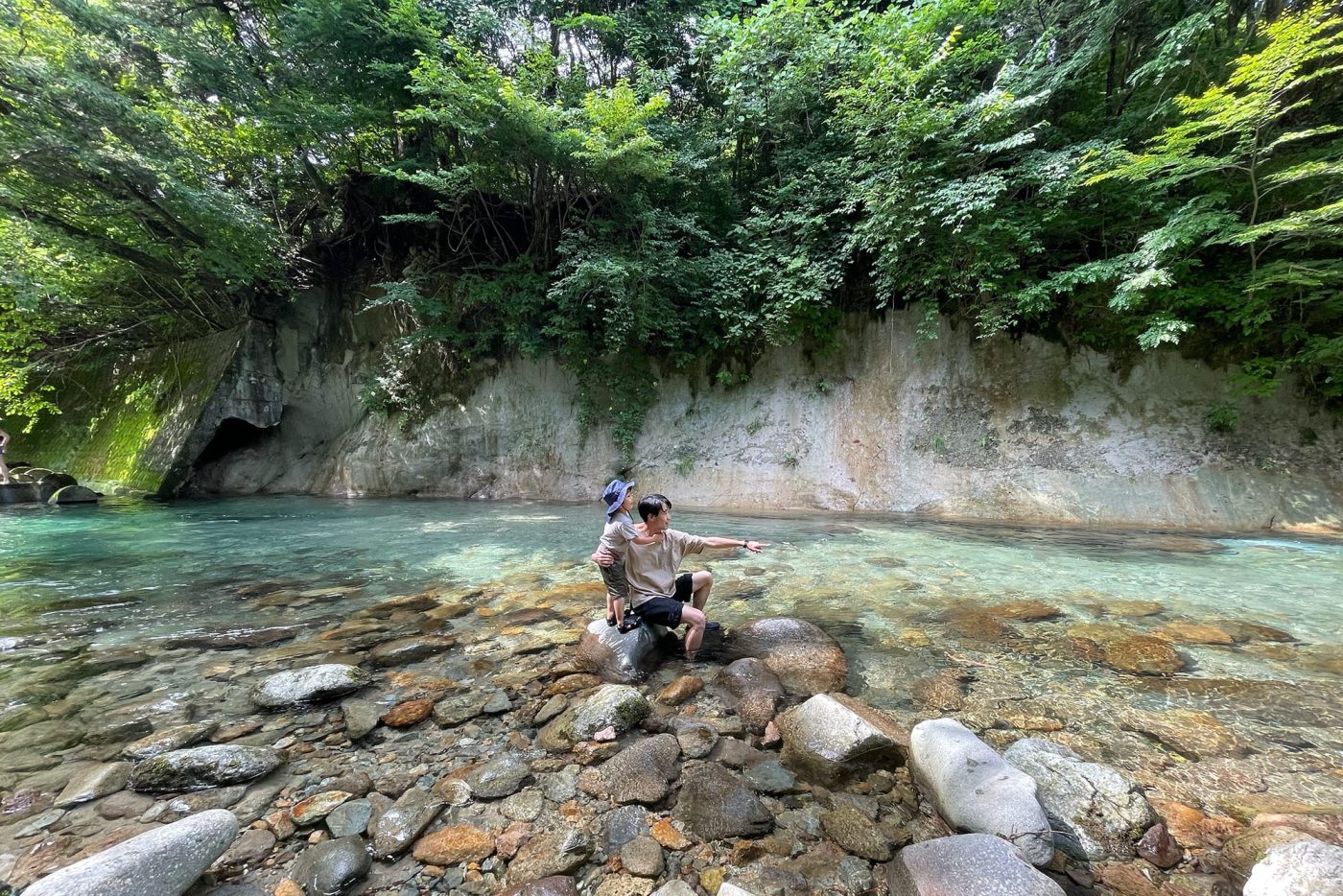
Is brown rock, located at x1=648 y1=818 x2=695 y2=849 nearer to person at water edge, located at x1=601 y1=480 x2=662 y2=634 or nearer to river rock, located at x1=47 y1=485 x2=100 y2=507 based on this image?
person at water edge, located at x1=601 y1=480 x2=662 y2=634

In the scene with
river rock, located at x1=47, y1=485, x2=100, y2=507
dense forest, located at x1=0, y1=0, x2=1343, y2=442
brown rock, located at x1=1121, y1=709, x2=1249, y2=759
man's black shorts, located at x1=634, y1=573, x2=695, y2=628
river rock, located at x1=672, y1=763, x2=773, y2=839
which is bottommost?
river rock, located at x1=672, y1=763, x2=773, y2=839

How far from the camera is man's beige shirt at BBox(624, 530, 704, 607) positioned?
3891 millimetres

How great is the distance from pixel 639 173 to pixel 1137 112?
877 cm

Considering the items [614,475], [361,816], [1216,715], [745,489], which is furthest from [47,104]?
[1216,715]

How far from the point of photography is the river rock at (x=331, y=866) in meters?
1.96

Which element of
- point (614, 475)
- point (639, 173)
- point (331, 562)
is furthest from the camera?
point (614, 475)

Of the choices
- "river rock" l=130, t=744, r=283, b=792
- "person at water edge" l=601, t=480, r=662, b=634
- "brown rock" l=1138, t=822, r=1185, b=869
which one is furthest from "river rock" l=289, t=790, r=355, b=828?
"brown rock" l=1138, t=822, r=1185, b=869

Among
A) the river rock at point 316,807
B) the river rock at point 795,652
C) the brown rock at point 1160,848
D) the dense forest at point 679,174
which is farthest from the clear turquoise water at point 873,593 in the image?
the dense forest at point 679,174

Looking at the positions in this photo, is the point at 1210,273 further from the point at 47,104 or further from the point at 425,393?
the point at 47,104

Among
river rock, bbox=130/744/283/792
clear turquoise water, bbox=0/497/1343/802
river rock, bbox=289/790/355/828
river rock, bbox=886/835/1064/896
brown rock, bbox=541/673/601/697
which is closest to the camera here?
river rock, bbox=886/835/1064/896

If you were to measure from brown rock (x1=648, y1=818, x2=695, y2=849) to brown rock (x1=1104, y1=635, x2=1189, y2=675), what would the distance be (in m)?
3.44

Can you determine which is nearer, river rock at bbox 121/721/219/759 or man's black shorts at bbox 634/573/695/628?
river rock at bbox 121/721/219/759

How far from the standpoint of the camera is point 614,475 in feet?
43.1

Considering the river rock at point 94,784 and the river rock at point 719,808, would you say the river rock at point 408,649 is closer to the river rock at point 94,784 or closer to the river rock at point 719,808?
the river rock at point 94,784
